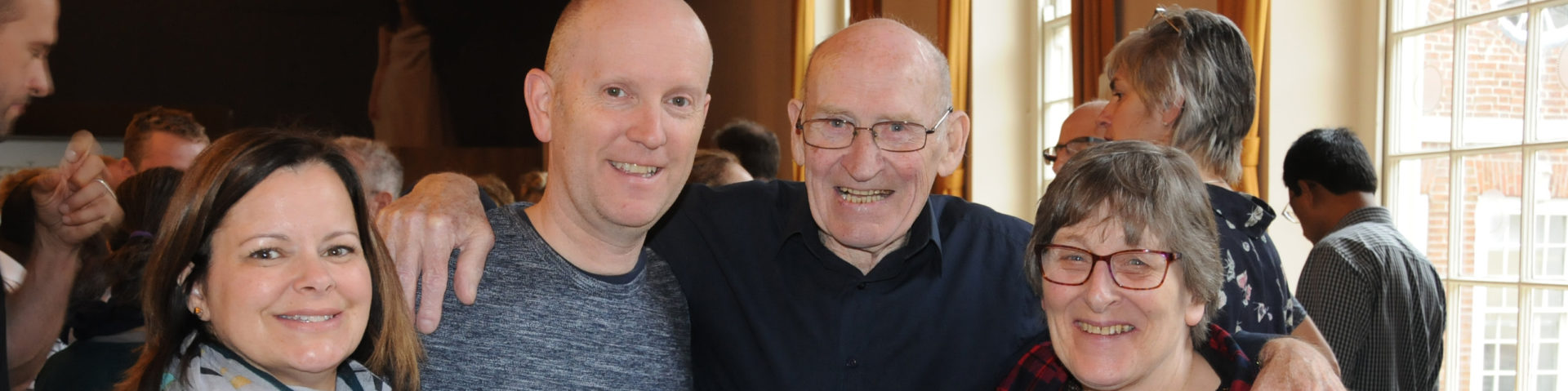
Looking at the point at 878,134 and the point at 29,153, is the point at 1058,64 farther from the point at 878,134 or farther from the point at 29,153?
the point at 29,153

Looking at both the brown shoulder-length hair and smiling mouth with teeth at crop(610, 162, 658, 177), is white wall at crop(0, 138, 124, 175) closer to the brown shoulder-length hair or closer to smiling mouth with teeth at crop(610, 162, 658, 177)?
the brown shoulder-length hair

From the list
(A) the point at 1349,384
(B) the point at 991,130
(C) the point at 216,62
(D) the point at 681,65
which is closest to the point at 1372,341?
(A) the point at 1349,384

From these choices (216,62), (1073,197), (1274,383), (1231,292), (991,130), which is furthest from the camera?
(216,62)

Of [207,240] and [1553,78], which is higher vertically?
[1553,78]

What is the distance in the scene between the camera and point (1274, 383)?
1545 millimetres

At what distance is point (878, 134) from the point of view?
6.48 ft

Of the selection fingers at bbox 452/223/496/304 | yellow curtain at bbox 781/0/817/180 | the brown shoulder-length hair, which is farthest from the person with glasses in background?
yellow curtain at bbox 781/0/817/180

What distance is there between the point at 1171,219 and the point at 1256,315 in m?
0.50

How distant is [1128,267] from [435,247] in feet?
3.35

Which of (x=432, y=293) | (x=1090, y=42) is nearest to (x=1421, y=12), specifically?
(x=1090, y=42)

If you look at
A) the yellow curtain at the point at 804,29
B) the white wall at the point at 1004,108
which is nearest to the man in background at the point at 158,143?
the white wall at the point at 1004,108

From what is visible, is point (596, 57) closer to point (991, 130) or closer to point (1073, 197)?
point (1073, 197)

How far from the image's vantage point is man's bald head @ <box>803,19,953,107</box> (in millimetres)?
1989

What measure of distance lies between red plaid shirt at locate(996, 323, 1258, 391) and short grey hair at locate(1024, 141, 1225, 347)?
29 mm
